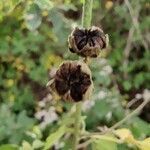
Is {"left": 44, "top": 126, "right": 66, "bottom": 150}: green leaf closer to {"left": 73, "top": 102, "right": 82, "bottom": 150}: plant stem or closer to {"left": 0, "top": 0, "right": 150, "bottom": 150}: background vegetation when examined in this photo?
{"left": 73, "top": 102, "right": 82, "bottom": 150}: plant stem

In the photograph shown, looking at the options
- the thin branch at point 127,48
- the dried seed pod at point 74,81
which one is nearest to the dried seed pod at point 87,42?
the dried seed pod at point 74,81

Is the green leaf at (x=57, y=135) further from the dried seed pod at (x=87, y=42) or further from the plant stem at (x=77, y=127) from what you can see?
the dried seed pod at (x=87, y=42)

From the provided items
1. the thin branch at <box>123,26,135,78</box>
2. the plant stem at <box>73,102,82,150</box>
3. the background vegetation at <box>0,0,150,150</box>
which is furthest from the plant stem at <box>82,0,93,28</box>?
the thin branch at <box>123,26,135,78</box>

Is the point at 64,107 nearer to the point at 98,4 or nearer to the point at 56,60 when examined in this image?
the point at 56,60

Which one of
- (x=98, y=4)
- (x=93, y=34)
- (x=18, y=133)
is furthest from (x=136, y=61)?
(x=93, y=34)

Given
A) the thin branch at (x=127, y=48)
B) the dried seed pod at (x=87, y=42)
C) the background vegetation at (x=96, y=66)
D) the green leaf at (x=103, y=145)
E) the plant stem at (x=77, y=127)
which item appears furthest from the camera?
the thin branch at (x=127, y=48)
